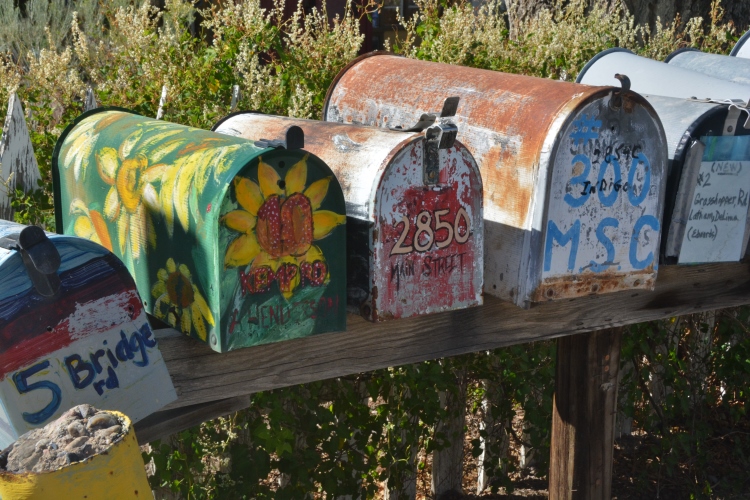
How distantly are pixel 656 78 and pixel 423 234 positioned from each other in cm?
132

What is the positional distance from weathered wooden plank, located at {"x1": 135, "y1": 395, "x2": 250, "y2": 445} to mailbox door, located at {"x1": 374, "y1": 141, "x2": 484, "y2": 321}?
1.26 feet

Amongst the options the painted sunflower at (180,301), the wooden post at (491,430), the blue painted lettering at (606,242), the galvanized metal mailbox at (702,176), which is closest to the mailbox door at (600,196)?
the blue painted lettering at (606,242)

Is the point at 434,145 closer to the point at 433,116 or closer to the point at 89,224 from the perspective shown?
the point at 433,116

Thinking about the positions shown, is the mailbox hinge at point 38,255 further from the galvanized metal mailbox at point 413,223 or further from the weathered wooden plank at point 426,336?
the galvanized metal mailbox at point 413,223

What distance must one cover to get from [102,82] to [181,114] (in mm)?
417

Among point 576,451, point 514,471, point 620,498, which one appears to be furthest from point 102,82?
point 620,498

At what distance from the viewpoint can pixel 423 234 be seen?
1.60 metres

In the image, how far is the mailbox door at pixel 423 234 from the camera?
5.14ft

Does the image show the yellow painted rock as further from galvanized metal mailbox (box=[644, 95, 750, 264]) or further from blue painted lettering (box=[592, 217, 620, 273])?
galvanized metal mailbox (box=[644, 95, 750, 264])

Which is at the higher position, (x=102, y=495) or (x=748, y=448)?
(x=102, y=495)

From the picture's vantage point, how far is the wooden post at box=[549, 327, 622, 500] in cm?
240

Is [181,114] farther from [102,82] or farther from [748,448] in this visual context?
[748,448]

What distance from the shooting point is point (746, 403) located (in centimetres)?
374

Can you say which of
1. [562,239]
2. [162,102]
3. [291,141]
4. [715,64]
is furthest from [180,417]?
[715,64]
